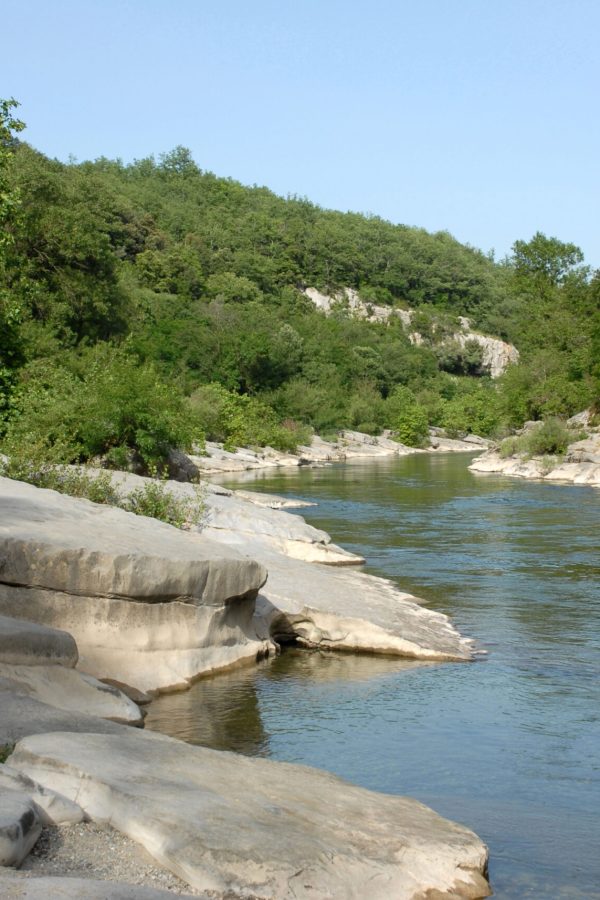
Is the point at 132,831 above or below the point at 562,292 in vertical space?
below

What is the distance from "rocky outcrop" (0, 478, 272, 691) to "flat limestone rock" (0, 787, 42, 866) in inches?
224

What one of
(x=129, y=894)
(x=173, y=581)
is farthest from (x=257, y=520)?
(x=129, y=894)

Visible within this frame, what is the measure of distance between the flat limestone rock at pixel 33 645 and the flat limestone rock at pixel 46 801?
3271 mm

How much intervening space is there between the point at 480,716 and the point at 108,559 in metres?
4.48

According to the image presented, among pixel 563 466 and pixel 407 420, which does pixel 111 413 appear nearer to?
pixel 563 466

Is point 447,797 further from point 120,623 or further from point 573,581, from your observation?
point 573,581

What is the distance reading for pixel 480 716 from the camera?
1138cm

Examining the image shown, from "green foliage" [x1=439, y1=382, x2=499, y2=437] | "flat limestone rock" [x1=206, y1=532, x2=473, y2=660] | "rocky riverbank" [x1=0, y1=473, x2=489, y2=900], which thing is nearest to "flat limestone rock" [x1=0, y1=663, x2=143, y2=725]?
"rocky riverbank" [x1=0, y1=473, x2=489, y2=900]

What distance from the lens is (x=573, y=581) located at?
20.0 metres

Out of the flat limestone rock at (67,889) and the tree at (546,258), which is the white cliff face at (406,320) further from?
the flat limestone rock at (67,889)

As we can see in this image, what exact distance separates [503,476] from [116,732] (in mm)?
45819

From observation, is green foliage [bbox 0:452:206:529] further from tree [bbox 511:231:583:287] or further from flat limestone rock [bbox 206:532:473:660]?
tree [bbox 511:231:583:287]

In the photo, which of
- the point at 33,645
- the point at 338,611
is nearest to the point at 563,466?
the point at 338,611

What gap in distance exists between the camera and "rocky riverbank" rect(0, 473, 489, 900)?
6035 mm
